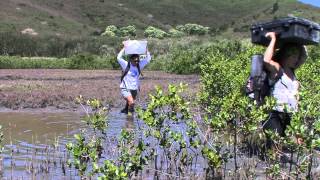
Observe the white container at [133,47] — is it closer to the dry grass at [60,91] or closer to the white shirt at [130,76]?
the white shirt at [130,76]

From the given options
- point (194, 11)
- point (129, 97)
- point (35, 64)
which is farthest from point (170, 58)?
point (194, 11)

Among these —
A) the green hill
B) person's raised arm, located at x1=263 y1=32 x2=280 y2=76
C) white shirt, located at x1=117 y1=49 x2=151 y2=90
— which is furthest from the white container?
the green hill

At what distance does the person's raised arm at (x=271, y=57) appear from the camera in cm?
719

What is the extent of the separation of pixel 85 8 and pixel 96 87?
76.3 metres

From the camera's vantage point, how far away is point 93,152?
228 inches

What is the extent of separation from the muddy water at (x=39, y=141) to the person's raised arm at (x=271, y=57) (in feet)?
8.63

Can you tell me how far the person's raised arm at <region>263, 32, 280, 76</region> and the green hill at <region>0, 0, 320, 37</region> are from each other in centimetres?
5849

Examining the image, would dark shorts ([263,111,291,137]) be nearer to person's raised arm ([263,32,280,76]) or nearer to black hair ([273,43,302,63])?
person's raised arm ([263,32,280,76])

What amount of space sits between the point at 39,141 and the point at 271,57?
4.41 metres

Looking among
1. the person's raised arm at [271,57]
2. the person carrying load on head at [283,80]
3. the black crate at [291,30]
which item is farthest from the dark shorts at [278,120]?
the black crate at [291,30]

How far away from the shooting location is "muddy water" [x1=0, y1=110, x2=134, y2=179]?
746cm

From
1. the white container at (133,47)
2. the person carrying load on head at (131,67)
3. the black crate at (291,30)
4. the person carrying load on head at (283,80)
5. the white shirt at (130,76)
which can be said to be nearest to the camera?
the black crate at (291,30)

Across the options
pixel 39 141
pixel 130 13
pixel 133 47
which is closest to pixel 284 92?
pixel 39 141

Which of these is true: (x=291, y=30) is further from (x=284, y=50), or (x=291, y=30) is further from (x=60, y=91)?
(x=60, y=91)
